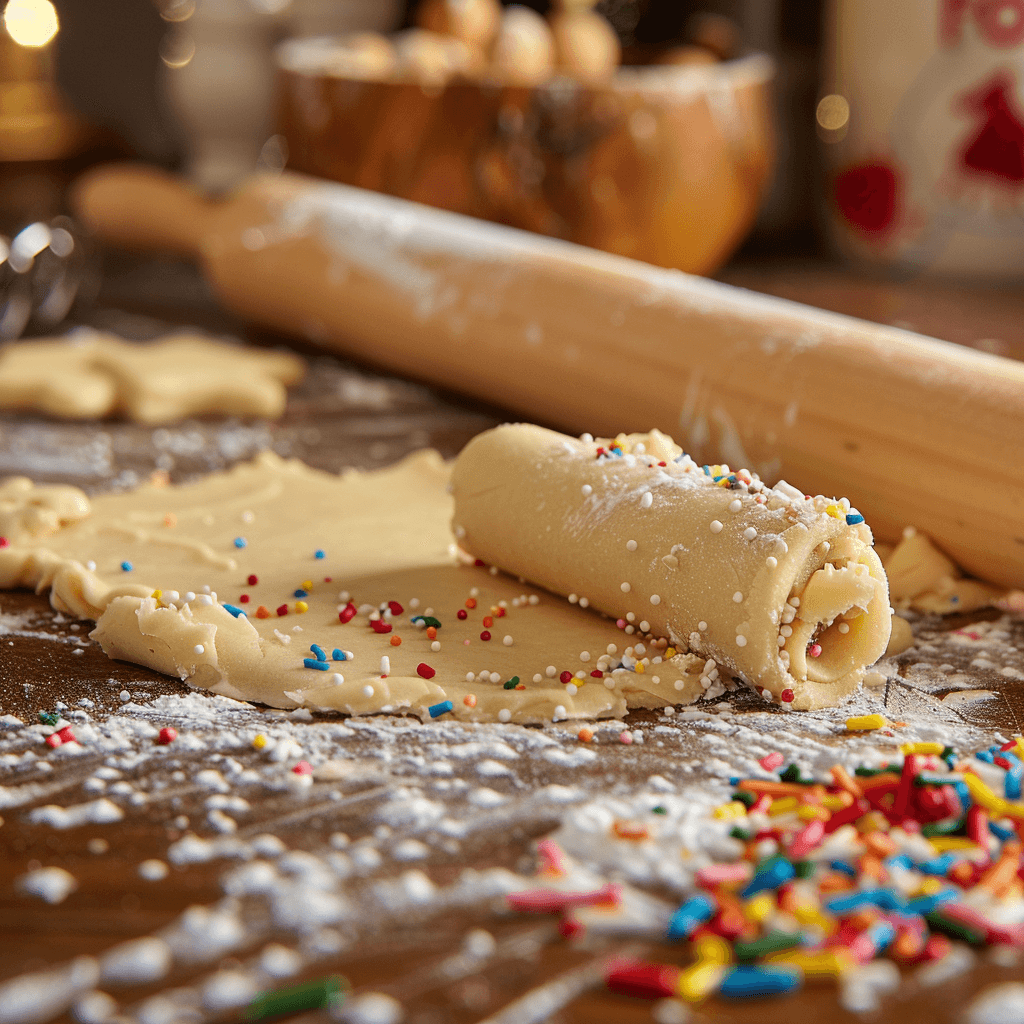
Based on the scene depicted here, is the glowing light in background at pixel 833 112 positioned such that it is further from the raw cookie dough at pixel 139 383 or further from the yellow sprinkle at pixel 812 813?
the yellow sprinkle at pixel 812 813

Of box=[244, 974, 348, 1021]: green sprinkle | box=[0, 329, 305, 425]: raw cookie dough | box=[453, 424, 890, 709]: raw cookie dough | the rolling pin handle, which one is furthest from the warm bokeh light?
box=[244, 974, 348, 1021]: green sprinkle

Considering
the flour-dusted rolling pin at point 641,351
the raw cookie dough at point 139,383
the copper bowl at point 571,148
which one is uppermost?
the copper bowl at point 571,148

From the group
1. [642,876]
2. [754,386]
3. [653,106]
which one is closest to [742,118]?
[653,106]

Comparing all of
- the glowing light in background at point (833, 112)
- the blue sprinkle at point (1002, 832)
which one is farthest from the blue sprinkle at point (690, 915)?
the glowing light in background at point (833, 112)

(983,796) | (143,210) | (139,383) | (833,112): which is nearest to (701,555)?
(983,796)

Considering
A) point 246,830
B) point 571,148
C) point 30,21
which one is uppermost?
point 30,21

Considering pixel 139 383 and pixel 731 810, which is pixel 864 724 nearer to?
pixel 731 810
